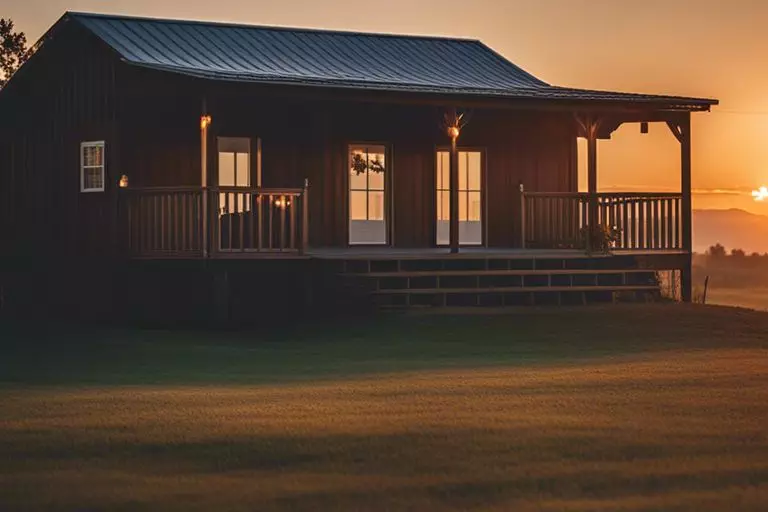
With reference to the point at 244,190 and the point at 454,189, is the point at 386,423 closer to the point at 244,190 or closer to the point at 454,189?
the point at 244,190

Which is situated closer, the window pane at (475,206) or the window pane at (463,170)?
the window pane at (463,170)

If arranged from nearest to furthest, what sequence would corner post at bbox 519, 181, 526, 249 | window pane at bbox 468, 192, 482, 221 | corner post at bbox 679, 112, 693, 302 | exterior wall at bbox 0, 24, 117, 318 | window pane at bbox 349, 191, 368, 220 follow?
exterior wall at bbox 0, 24, 117, 318, corner post at bbox 679, 112, 693, 302, window pane at bbox 349, 191, 368, 220, corner post at bbox 519, 181, 526, 249, window pane at bbox 468, 192, 482, 221

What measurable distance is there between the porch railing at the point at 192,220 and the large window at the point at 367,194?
7.89 feet

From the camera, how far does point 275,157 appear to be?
2639 cm

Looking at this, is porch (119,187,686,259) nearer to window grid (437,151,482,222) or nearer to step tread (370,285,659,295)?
step tread (370,285,659,295)

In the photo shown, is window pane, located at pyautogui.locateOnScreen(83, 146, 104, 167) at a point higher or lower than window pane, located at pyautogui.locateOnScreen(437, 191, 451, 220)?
higher

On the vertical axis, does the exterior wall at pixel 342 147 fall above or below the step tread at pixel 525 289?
above

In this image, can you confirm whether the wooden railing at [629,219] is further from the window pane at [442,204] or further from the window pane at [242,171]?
the window pane at [242,171]

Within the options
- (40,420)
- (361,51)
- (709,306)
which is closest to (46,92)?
(361,51)

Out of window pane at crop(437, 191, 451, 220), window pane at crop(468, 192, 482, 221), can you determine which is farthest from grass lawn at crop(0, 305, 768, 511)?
window pane at crop(468, 192, 482, 221)

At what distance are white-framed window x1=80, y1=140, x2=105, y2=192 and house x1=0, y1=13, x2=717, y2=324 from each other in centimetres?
4

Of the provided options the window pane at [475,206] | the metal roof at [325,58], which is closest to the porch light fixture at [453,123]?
the metal roof at [325,58]

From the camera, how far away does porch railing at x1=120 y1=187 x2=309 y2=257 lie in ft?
73.5

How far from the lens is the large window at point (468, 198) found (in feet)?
92.5
